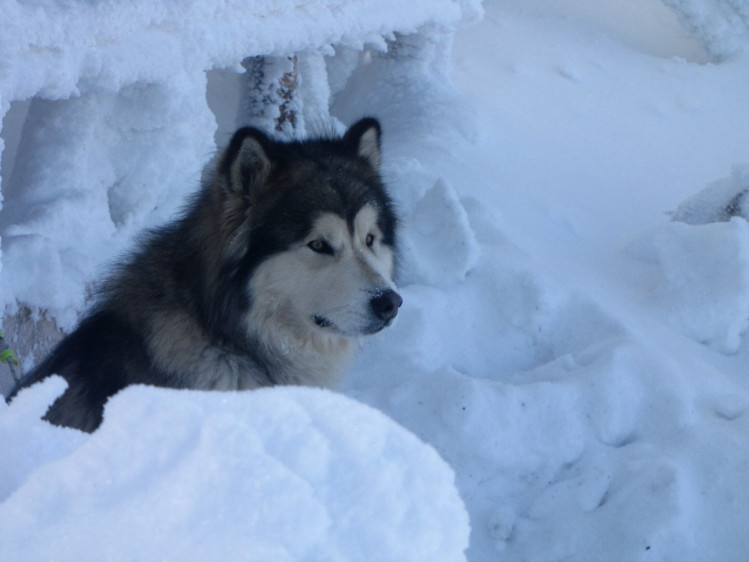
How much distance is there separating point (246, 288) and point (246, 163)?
0.44m

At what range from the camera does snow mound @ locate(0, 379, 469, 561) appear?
477mm

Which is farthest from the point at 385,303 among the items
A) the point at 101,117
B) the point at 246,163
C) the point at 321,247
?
the point at 101,117

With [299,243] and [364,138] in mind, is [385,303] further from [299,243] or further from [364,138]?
[364,138]

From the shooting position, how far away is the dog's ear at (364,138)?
9.29ft

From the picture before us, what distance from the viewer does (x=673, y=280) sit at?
4230 millimetres

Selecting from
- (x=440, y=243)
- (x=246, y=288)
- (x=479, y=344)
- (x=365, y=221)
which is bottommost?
(x=479, y=344)

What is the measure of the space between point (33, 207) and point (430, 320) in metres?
2.10

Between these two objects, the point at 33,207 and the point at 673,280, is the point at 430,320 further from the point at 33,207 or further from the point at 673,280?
the point at 33,207

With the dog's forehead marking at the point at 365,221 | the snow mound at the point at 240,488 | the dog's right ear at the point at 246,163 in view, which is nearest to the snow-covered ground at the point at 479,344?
the snow mound at the point at 240,488

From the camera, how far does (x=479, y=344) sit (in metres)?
3.96

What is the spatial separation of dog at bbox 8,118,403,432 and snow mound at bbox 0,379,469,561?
1854 millimetres

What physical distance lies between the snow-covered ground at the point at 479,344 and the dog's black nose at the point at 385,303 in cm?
93

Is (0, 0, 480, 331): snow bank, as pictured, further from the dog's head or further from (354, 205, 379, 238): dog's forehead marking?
(354, 205, 379, 238): dog's forehead marking

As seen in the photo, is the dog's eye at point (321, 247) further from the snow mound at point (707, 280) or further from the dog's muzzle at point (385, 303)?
the snow mound at point (707, 280)
